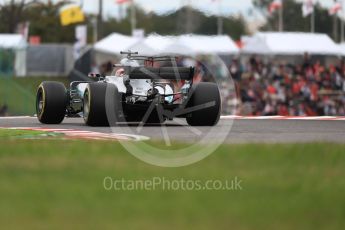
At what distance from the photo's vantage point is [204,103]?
1703 cm

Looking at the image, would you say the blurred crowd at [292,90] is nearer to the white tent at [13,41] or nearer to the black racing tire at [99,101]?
the white tent at [13,41]

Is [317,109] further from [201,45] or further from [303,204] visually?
[303,204]

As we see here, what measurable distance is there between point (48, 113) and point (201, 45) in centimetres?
1974

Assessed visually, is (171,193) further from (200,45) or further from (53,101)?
(200,45)

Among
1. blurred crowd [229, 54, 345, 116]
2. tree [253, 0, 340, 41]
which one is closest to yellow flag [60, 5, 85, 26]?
blurred crowd [229, 54, 345, 116]

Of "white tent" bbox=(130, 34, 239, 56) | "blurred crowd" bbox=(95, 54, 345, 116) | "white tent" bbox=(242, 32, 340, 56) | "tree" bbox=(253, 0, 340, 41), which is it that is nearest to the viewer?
"white tent" bbox=(130, 34, 239, 56)

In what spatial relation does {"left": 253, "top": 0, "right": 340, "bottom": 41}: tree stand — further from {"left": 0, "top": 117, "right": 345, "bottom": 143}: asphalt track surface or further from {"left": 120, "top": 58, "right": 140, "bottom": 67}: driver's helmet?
{"left": 120, "top": 58, "right": 140, "bottom": 67}: driver's helmet

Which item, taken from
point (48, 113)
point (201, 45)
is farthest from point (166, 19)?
point (201, 45)

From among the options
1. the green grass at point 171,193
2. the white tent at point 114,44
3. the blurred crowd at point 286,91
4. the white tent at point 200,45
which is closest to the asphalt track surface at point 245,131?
the green grass at point 171,193

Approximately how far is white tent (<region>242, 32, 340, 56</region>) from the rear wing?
72.1ft

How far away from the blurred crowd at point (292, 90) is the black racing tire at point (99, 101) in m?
13.9

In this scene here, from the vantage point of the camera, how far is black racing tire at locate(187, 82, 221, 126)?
1700cm

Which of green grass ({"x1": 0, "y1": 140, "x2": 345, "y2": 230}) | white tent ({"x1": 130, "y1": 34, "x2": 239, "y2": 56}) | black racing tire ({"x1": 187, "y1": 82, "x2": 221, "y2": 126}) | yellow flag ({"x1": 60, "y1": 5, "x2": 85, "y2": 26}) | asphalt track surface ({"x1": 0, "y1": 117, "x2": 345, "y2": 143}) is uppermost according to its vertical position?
yellow flag ({"x1": 60, "y1": 5, "x2": 85, "y2": 26})

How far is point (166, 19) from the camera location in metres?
24.8
